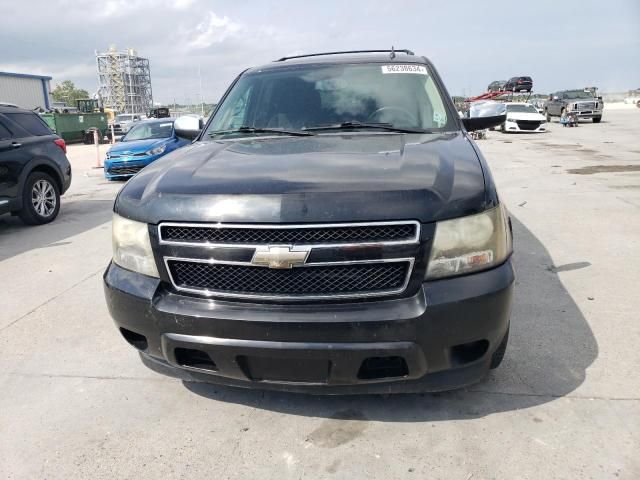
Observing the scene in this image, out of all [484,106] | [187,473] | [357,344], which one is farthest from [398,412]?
[484,106]

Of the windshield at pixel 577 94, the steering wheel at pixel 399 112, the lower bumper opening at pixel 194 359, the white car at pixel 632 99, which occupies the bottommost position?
the lower bumper opening at pixel 194 359

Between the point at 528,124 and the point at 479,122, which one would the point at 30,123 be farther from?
A: the point at 528,124

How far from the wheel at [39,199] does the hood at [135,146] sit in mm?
4464

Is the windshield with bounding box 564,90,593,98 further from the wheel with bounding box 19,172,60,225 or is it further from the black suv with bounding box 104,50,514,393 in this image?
the black suv with bounding box 104,50,514,393

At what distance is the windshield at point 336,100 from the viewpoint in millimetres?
3367

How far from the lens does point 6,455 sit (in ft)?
7.93

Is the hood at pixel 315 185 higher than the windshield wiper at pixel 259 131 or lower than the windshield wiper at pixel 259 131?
lower

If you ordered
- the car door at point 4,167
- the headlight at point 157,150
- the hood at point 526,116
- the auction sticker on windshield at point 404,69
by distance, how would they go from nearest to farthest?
the auction sticker on windshield at point 404,69 → the car door at point 4,167 → the headlight at point 157,150 → the hood at point 526,116

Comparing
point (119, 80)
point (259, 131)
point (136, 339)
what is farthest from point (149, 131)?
point (119, 80)

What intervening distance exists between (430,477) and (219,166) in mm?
1712

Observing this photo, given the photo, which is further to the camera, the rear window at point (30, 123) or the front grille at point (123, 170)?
the front grille at point (123, 170)

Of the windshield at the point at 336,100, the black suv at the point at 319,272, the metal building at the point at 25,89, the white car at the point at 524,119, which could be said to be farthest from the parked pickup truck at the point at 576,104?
the metal building at the point at 25,89

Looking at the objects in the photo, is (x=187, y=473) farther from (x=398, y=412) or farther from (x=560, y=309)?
(x=560, y=309)

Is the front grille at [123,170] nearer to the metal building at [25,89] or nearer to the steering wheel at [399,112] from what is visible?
the steering wheel at [399,112]
